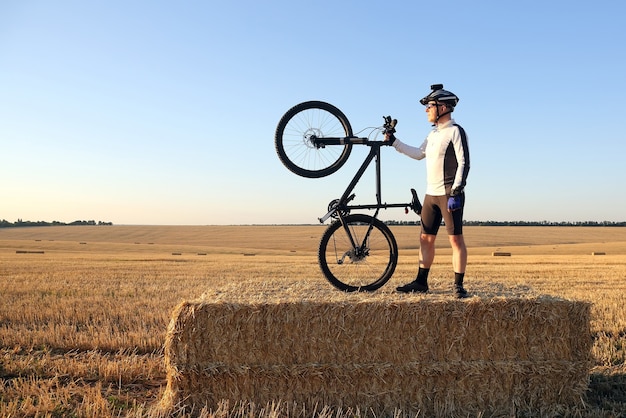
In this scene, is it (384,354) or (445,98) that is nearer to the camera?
(384,354)

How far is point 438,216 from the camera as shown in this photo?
6.02 m

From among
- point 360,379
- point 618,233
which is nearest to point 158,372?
point 360,379

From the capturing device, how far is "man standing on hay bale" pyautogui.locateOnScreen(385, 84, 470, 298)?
5.62 meters

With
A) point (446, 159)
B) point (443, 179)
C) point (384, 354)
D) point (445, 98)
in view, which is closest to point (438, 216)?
point (443, 179)

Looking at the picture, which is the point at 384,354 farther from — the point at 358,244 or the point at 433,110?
the point at 433,110

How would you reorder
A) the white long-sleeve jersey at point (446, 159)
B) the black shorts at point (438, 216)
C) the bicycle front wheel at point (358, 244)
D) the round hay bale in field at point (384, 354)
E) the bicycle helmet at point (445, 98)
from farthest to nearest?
the bicycle front wheel at point (358, 244) → the bicycle helmet at point (445, 98) → the black shorts at point (438, 216) → the white long-sleeve jersey at point (446, 159) → the round hay bale in field at point (384, 354)

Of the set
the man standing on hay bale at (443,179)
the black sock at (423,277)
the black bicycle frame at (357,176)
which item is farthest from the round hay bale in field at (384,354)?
the black bicycle frame at (357,176)

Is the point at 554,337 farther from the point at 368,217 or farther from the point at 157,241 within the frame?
the point at 157,241

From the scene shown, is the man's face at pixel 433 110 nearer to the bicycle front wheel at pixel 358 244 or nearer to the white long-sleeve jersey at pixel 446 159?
the white long-sleeve jersey at pixel 446 159

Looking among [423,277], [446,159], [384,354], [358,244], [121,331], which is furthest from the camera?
[121,331]

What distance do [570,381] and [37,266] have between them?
2035 centimetres

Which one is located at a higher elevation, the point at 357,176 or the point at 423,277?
the point at 357,176

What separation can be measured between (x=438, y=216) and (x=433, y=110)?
118cm

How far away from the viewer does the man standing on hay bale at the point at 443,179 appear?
18.4 ft
